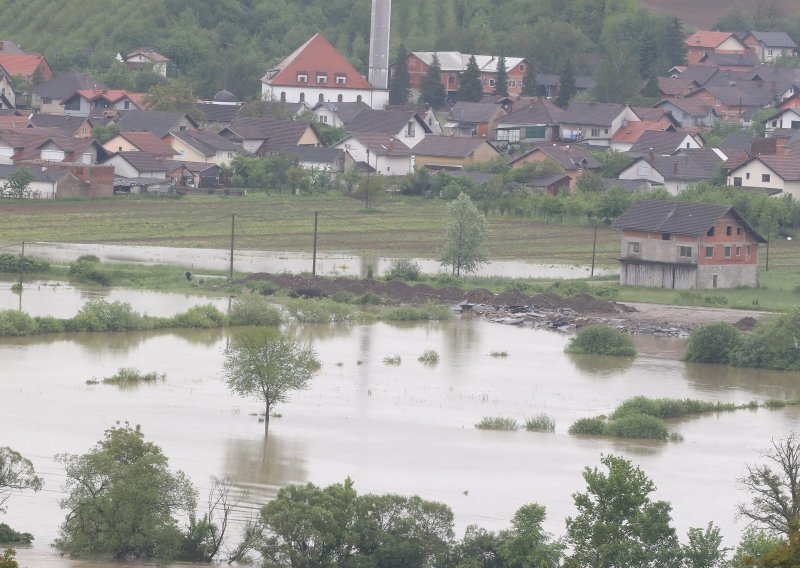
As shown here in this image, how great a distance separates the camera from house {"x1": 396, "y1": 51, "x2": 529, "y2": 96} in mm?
61406

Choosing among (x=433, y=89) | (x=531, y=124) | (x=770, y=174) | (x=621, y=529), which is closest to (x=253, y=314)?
(x=621, y=529)

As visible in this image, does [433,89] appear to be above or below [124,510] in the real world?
above

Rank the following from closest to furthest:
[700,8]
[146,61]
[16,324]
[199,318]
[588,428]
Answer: [588,428]
[16,324]
[199,318]
[146,61]
[700,8]

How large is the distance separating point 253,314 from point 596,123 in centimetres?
2816

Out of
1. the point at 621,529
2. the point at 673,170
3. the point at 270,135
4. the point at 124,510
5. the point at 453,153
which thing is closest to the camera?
the point at 621,529

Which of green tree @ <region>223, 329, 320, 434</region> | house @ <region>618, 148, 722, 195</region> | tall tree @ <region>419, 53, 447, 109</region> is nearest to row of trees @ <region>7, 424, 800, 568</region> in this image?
green tree @ <region>223, 329, 320, 434</region>

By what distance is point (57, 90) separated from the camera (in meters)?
53.4

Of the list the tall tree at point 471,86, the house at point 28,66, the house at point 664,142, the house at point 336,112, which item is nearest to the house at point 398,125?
the house at point 336,112

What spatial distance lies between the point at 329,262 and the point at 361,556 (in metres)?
18.2

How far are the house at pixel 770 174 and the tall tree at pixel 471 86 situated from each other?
17189mm

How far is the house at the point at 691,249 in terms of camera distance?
96.2 feet

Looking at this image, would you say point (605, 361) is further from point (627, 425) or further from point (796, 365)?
point (627, 425)

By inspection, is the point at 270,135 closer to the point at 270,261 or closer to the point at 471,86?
the point at 471,86

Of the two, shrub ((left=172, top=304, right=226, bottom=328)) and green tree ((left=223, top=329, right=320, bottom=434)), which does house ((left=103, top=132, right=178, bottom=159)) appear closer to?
shrub ((left=172, top=304, right=226, bottom=328))
